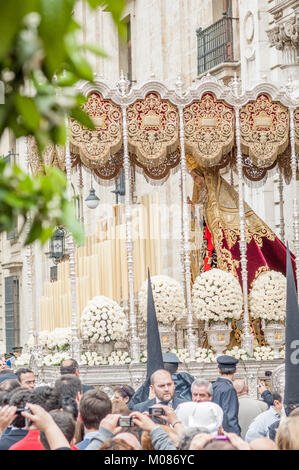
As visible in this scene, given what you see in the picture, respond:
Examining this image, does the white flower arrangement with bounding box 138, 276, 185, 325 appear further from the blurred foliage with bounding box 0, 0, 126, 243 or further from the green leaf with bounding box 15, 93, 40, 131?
the green leaf with bounding box 15, 93, 40, 131

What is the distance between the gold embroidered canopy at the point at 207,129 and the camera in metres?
13.7

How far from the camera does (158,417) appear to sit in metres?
6.07

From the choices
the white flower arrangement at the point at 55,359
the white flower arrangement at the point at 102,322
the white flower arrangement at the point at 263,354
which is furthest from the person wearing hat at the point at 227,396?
the white flower arrangement at the point at 55,359

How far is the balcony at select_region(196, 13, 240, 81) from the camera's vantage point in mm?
19823

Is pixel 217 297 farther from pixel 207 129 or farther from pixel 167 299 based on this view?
pixel 207 129

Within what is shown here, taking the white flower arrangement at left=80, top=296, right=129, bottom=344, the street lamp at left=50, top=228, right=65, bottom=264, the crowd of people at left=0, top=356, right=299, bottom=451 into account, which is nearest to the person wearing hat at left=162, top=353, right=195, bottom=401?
the crowd of people at left=0, top=356, right=299, bottom=451

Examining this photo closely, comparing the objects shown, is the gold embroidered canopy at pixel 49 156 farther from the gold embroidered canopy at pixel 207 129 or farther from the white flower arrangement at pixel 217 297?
the white flower arrangement at pixel 217 297

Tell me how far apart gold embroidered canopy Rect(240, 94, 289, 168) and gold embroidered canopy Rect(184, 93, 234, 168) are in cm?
26

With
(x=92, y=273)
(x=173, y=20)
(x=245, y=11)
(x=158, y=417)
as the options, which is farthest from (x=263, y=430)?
(x=173, y=20)

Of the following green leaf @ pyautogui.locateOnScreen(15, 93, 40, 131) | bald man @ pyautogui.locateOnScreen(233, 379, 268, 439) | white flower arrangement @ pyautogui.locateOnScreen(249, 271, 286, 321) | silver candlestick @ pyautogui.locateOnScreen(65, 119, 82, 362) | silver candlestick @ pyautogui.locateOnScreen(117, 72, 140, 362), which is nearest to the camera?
green leaf @ pyautogui.locateOnScreen(15, 93, 40, 131)

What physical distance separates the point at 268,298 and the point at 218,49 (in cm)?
843

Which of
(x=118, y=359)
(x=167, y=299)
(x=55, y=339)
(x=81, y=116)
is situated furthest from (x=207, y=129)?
(x=81, y=116)

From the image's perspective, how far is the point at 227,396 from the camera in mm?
8523

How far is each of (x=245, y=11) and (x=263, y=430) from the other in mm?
12571
